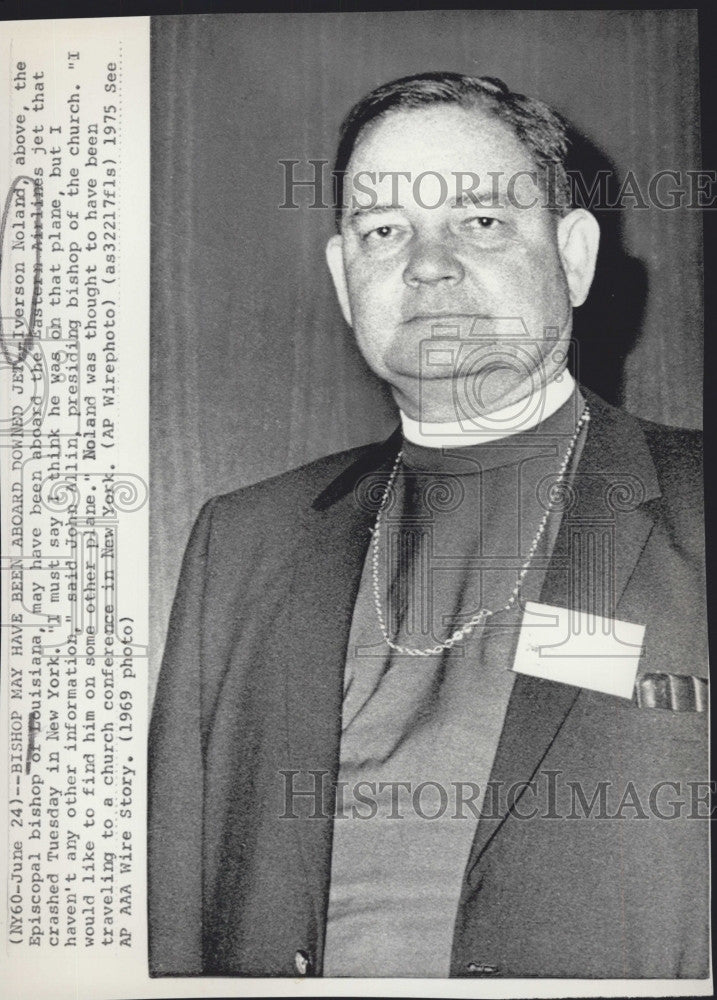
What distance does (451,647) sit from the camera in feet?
4.51

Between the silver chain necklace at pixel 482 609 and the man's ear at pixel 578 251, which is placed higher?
the man's ear at pixel 578 251

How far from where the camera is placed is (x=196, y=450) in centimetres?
142

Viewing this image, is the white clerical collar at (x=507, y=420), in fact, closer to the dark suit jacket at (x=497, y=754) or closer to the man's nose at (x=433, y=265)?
the dark suit jacket at (x=497, y=754)

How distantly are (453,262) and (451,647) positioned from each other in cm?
55

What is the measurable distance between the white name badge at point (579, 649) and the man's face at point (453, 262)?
0.32 metres

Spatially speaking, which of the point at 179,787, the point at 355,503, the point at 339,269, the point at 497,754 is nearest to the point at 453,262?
the point at 339,269

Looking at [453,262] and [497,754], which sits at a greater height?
[453,262]

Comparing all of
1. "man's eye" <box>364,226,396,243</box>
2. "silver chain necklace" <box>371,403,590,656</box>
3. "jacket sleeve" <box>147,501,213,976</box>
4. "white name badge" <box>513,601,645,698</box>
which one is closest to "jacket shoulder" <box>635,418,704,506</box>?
"silver chain necklace" <box>371,403,590,656</box>

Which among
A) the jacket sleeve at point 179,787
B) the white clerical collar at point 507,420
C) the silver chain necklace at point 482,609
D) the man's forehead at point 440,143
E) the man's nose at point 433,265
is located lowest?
the jacket sleeve at point 179,787

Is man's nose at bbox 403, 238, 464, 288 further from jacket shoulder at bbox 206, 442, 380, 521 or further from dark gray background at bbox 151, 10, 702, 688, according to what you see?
jacket shoulder at bbox 206, 442, 380, 521

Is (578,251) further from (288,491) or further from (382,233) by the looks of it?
(288,491)

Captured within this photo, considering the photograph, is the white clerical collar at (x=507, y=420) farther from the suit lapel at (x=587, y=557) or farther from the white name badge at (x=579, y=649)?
the white name badge at (x=579, y=649)

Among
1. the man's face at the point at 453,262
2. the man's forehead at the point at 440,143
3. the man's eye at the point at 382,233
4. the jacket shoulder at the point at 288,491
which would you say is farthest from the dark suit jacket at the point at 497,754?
the man's forehead at the point at 440,143

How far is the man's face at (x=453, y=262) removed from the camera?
138 centimetres
